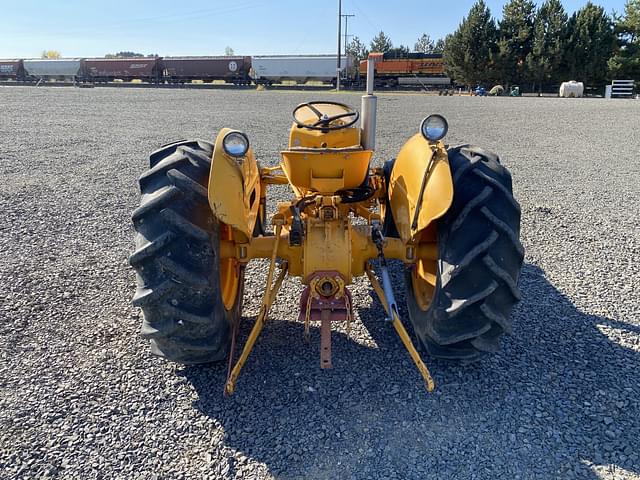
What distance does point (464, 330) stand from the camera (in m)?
2.88

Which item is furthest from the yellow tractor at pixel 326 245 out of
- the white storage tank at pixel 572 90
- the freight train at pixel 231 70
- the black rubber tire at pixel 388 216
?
the white storage tank at pixel 572 90

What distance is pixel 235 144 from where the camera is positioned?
288cm

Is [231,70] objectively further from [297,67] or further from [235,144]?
[235,144]

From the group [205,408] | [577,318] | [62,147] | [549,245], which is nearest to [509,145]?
[549,245]

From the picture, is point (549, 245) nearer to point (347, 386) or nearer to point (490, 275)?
point (490, 275)

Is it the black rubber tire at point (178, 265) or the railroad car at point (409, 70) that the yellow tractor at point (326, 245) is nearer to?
the black rubber tire at point (178, 265)

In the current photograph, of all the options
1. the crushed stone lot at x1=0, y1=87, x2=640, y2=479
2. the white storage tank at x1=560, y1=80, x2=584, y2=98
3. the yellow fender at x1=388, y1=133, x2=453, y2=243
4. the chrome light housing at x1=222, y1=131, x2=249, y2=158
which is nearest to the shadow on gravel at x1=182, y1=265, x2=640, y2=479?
the crushed stone lot at x1=0, y1=87, x2=640, y2=479

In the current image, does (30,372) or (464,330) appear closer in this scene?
(464,330)

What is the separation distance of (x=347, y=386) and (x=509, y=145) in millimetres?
10965

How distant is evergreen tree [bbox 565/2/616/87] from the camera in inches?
1718

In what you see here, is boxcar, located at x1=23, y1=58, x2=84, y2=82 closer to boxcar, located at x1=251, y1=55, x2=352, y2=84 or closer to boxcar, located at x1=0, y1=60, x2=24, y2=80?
boxcar, located at x1=0, y1=60, x2=24, y2=80

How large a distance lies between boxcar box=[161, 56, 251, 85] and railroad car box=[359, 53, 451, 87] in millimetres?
10455

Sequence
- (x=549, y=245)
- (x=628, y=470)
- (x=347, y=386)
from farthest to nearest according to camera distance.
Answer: (x=549, y=245), (x=347, y=386), (x=628, y=470)

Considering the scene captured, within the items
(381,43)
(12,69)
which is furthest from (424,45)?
(12,69)
